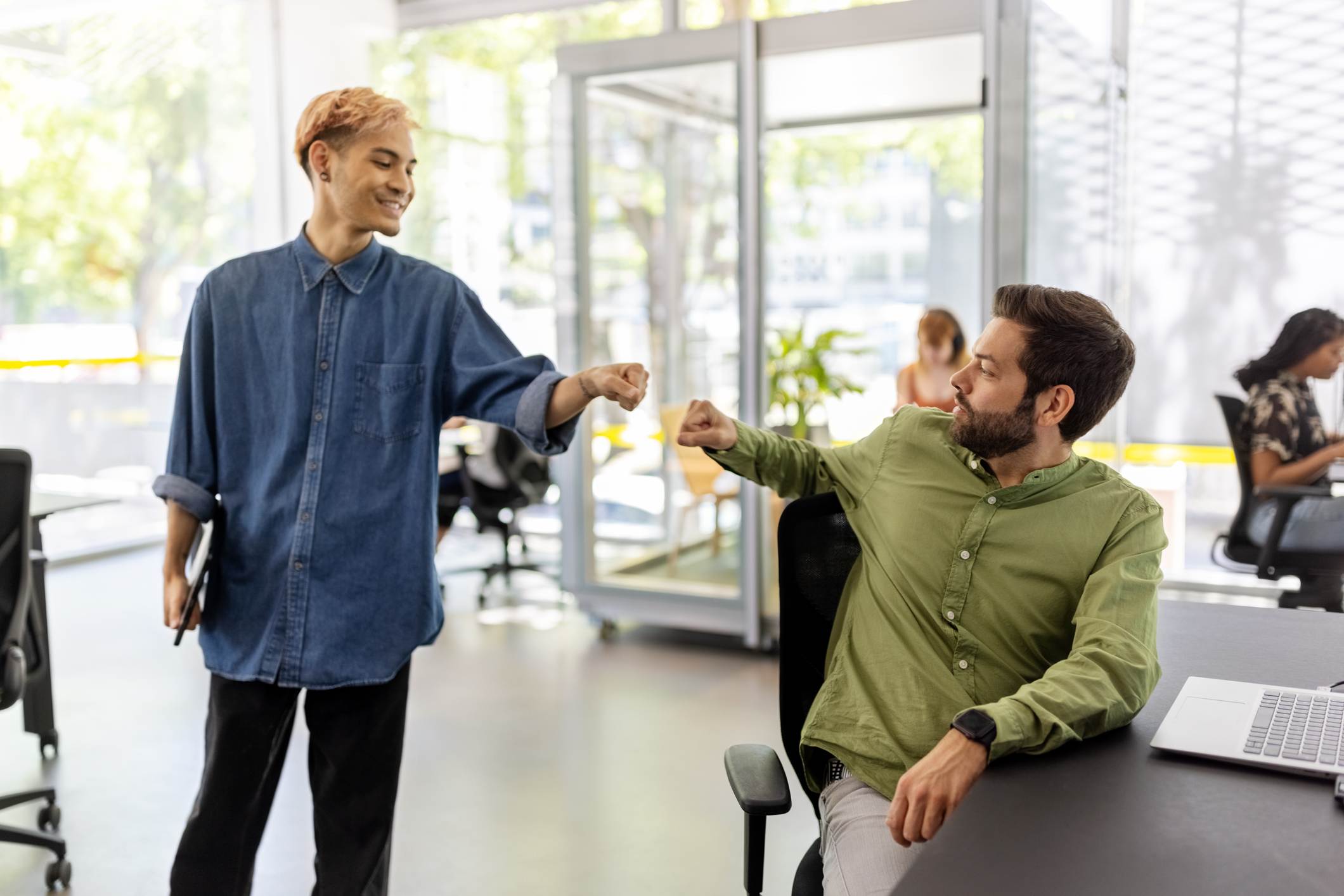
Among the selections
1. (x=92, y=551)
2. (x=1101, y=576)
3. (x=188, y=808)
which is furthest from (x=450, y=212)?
(x=1101, y=576)

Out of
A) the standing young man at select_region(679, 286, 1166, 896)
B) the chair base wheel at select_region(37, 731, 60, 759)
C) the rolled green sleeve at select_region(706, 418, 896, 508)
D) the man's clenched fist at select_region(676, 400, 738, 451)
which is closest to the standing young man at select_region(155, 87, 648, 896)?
the man's clenched fist at select_region(676, 400, 738, 451)

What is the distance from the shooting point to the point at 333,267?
6.68 feet

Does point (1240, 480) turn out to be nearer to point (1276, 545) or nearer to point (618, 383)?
point (1276, 545)

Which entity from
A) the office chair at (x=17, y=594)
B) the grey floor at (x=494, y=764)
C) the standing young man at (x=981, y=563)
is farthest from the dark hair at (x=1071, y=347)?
the office chair at (x=17, y=594)

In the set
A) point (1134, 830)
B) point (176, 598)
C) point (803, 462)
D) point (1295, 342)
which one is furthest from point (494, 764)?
point (1295, 342)

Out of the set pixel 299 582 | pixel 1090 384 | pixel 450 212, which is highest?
pixel 450 212

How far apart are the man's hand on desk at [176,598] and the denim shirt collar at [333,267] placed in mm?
550

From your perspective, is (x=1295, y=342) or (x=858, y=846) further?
(x=1295, y=342)

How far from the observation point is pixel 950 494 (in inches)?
73.2

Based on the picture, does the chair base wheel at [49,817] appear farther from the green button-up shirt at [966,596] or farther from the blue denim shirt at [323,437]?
the green button-up shirt at [966,596]

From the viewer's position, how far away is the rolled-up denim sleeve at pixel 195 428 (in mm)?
2041

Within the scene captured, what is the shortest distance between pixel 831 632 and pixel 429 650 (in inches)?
136

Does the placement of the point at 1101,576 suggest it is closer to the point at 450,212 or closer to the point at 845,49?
the point at 845,49

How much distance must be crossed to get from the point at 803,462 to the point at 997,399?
1.16 feet
